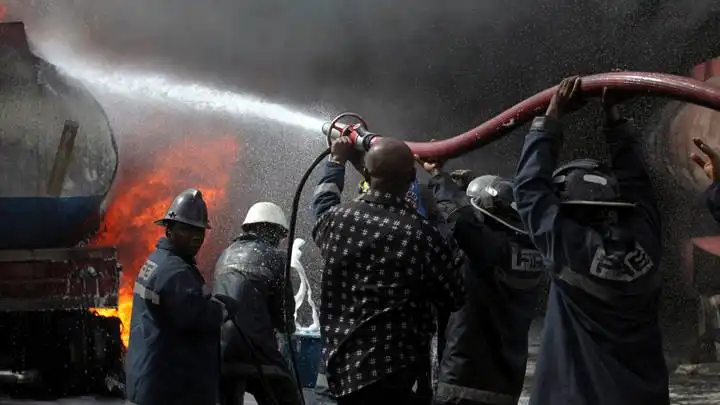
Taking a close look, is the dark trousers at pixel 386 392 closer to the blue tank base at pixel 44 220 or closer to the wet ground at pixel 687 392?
the wet ground at pixel 687 392

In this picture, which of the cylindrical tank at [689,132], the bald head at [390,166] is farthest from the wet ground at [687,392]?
the bald head at [390,166]

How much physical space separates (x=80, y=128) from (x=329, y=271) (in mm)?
5603

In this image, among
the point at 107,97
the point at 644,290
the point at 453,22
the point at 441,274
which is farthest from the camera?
the point at 453,22

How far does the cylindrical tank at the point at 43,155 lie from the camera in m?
7.94

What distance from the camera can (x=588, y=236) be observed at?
2941mm

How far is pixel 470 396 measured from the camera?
4074mm

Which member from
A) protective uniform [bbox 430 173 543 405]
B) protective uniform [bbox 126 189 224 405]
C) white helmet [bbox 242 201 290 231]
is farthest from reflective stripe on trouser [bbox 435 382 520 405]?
white helmet [bbox 242 201 290 231]

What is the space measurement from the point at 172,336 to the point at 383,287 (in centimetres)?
128

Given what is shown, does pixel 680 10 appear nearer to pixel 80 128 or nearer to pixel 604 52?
pixel 604 52

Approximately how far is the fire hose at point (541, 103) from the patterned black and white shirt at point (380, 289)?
473 millimetres

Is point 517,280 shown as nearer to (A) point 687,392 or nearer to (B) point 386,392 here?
(B) point 386,392

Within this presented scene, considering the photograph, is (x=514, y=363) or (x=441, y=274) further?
(x=514, y=363)

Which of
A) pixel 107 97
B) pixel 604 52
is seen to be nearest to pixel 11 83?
pixel 107 97

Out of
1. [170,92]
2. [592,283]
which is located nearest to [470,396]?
[592,283]
